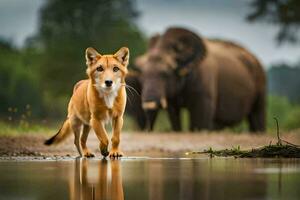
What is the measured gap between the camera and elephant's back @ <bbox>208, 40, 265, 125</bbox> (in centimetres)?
2869

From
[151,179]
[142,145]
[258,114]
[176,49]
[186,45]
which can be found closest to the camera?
[151,179]

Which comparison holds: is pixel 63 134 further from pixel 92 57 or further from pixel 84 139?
pixel 92 57

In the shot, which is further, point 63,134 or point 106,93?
point 63,134

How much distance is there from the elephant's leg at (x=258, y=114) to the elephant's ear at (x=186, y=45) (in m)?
5.09

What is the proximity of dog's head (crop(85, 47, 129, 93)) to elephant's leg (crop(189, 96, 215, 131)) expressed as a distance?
1335cm

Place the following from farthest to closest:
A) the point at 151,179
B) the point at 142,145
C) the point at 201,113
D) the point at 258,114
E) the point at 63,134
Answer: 1. the point at 258,114
2. the point at 201,113
3. the point at 142,145
4. the point at 63,134
5. the point at 151,179

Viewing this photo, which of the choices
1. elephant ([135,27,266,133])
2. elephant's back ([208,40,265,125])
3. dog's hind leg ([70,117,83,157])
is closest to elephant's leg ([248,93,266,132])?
elephant's back ([208,40,265,125])

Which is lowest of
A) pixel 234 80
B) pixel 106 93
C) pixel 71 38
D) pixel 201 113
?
pixel 106 93

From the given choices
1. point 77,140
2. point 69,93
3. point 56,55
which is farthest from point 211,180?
point 56,55

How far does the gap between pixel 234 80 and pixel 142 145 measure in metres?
12.2

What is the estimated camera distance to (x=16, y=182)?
9.59 meters

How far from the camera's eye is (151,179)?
32.1 feet

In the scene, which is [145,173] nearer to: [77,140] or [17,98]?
[77,140]

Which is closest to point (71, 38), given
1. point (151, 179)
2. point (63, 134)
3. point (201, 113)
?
point (201, 113)
